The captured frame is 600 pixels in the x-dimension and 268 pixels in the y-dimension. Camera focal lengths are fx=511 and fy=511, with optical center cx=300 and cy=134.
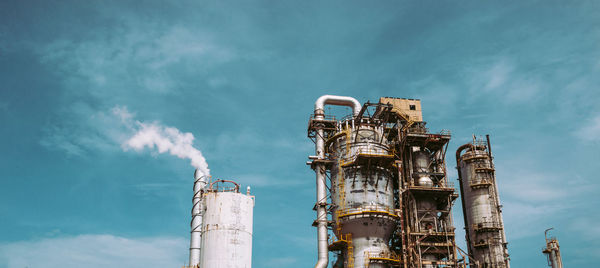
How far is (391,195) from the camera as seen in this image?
186 ft

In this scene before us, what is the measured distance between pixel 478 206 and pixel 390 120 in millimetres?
14407

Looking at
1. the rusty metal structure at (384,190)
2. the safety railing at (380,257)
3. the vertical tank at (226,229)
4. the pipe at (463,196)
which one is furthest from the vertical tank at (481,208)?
the vertical tank at (226,229)

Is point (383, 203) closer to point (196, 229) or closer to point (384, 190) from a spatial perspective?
point (384, 190)

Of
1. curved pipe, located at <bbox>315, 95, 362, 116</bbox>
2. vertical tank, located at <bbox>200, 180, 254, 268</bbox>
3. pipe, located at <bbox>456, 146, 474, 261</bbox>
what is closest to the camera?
vertical tank, located at <bbox>200, 180, 254, 268</bbox>

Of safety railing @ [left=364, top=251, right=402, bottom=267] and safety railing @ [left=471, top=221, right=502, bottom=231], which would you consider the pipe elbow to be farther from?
safety railing @ [left=471, top=221, right=502, bottom=231]

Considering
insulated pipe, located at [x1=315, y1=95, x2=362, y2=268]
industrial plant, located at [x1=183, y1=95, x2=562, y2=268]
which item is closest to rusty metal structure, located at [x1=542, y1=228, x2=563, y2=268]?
industrial plant, located at [x1=183, y1=95, x2=562, y2=268]

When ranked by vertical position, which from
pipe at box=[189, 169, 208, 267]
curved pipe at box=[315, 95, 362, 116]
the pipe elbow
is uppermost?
curved pipe at box=[315, 95, 362, 116]

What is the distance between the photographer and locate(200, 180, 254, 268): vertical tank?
50.0 meters

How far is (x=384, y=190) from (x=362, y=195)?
279cm

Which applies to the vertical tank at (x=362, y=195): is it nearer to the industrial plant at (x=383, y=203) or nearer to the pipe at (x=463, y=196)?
the industrial plant at (x=383, y=203)

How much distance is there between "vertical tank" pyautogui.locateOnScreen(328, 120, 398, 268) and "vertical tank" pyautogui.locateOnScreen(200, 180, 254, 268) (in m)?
9.91

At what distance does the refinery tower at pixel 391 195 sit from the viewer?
5353 cm

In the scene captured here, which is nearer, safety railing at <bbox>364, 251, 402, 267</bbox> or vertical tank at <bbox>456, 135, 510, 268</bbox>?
safety railing at <bbox>364, 251, 402, 267</bbox>

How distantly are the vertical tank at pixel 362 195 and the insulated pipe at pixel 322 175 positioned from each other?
1.23 meters
